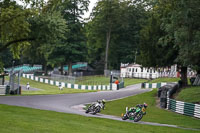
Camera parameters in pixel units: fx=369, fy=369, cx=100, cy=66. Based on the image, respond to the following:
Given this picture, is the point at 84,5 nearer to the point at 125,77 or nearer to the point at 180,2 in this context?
the point at 125,77

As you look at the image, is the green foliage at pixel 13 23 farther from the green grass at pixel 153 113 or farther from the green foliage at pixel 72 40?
the green foliage at pixel 72 40

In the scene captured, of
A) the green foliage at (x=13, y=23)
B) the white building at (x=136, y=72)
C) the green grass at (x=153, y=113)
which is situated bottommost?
the green grass at (x=153, y=113)

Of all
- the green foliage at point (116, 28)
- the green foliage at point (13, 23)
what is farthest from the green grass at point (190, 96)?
the green foliage at point (116, 28)

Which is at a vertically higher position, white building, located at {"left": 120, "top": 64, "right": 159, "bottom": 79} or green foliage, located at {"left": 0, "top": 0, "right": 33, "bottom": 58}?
green foliage, located at {"left": 0, "top": 0, "right": 33, "bottom": 58}

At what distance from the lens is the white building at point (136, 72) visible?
69044 mm

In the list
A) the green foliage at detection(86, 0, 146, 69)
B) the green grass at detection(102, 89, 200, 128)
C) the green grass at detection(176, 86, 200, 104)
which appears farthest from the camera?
the green foliage at detection(86, 0, 146, 69)

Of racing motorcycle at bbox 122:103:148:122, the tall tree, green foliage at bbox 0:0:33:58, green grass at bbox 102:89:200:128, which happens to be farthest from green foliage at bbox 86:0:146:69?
racing motorcycle at bbox 122:103:148:122

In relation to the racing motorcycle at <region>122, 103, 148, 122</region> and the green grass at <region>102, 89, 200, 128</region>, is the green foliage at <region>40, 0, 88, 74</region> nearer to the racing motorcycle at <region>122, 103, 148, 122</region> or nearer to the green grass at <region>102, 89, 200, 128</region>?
the green grass at <region>102, 89, 200, 128</region>

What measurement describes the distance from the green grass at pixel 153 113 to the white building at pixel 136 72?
31.4 m

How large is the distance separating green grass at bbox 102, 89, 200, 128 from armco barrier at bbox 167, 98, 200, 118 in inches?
22.3

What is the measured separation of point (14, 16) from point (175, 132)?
19131 millimetres

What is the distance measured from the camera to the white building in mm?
69044

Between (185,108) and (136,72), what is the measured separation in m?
46.4

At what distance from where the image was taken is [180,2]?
72.0 feet
